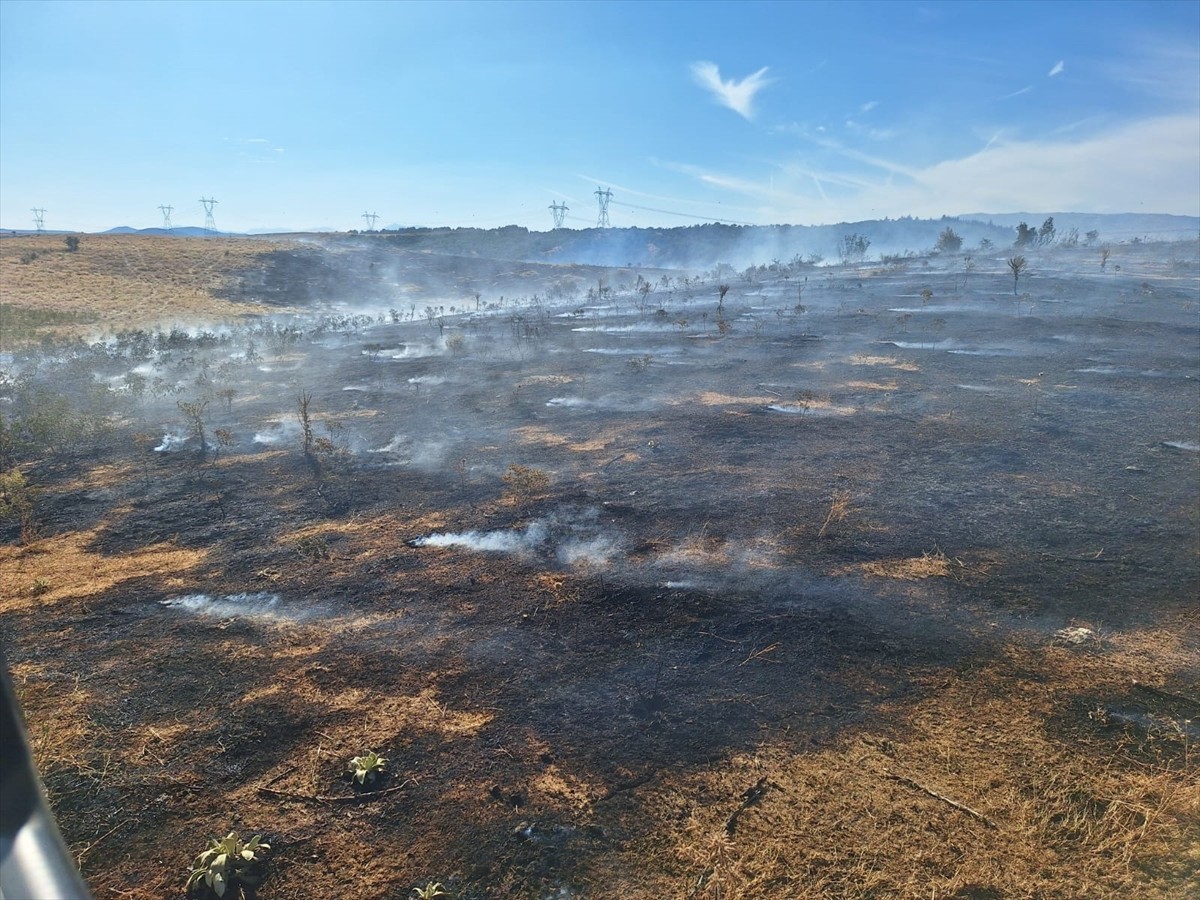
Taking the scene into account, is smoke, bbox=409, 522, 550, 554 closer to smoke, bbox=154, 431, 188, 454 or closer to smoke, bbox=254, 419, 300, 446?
smoke, bbox=254, 419, 300, 446

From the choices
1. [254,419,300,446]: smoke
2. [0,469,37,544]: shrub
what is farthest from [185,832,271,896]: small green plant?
[254,419,300,446]: smoke

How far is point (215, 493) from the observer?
8.61 metres

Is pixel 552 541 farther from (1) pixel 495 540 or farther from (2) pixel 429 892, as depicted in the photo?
(2) pixel 429 892

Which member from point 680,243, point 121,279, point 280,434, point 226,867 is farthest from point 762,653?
point 680,243

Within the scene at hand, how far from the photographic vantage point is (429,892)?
3.04 meters

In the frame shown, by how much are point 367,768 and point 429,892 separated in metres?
0.98

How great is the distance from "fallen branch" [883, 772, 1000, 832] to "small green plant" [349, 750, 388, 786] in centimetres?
311

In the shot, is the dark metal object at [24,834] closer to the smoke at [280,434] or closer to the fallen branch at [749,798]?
the fallen branch at [749,798]

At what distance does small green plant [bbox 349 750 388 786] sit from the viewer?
375 cm

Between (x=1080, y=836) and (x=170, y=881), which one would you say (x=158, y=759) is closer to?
(x=170, y=881)

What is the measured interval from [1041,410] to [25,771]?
1436 centimetres

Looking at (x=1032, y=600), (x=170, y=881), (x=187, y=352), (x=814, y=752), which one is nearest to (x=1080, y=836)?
(x=814, y=752)

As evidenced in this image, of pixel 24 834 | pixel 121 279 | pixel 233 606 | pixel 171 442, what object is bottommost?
pixel 233 606

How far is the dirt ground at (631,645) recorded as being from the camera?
10.9ft
